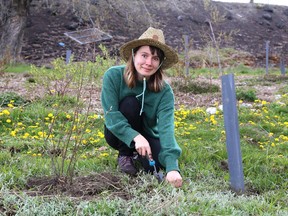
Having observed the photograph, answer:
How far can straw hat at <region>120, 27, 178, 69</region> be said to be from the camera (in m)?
3.04

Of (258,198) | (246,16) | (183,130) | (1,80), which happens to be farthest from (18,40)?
(246,16)

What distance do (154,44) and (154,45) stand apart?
18 millimetres

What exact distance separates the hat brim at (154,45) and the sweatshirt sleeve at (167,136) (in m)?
0.22

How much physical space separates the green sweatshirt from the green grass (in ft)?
0.69

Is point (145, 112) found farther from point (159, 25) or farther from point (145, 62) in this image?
point (159, 25)

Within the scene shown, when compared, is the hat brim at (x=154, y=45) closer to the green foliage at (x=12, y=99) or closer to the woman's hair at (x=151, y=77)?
the woman's hair at (x=151, y=77)

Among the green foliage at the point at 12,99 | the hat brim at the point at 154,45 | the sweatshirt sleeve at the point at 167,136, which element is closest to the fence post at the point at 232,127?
the sweatshirt sleeve at the point at 167,136

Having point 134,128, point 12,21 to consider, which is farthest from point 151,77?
point 12,21

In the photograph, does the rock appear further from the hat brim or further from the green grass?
the hat brim

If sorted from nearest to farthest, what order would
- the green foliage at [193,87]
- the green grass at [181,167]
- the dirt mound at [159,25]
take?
the green grass at [181,167] < the green foliage at [193,87] < the dirt mound at [159,25]

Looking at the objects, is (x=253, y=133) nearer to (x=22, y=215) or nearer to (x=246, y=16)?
(x=22, y=215)

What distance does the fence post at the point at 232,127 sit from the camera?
2771mm

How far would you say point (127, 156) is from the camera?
3.32 m

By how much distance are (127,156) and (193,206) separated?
1.05 meters
